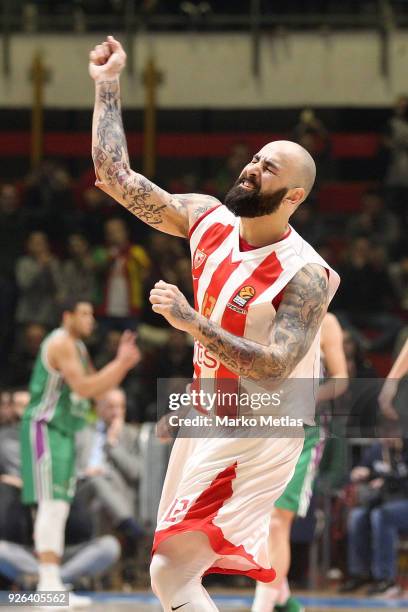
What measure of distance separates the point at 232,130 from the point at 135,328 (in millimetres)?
5505

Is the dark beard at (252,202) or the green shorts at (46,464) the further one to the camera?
the green shorts at (46,464)

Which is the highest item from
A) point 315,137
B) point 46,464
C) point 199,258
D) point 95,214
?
point 315,137

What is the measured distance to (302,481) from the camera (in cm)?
704

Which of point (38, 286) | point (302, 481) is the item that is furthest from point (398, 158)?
point (302, 481)

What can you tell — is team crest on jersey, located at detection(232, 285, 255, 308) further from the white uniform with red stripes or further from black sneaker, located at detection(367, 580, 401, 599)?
black sneaker, located at detection(367, 580, 401, 599)

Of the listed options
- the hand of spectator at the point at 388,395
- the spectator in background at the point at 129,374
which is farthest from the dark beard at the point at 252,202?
the spectator in background at the point at 129,374

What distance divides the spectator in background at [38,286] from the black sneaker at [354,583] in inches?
205

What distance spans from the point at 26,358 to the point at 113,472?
326cm

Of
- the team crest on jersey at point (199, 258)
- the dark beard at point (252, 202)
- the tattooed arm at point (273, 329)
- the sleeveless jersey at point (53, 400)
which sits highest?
the dark beard at point (252, 202)

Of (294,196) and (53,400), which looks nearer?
(294,196)

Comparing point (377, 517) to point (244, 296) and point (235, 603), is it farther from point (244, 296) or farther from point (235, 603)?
point (244, 296)

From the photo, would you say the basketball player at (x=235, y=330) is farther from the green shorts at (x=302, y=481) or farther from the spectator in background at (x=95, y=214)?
the spectator in background at (x=95, y=214)

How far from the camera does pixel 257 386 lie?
4.58 meters

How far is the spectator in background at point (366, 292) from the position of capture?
1323cm
